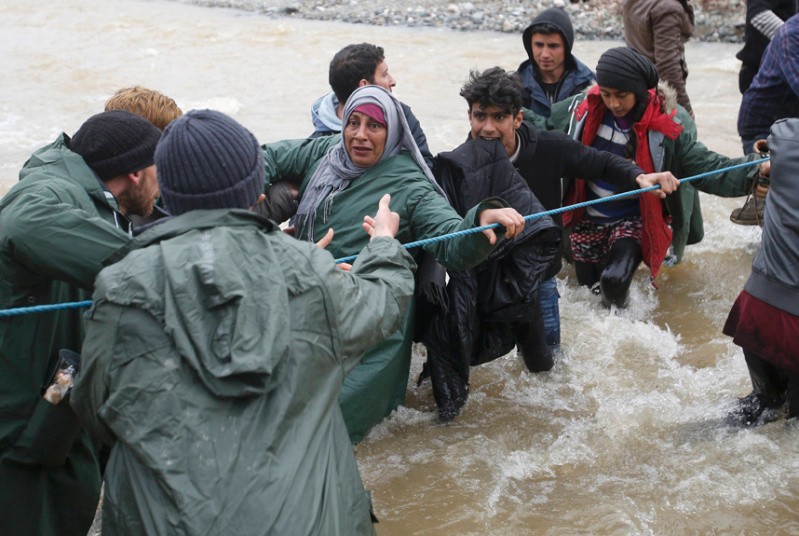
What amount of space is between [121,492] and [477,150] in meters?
2.56

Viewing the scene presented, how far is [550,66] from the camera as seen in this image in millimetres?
5664

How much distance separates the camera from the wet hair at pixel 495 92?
13.9ft

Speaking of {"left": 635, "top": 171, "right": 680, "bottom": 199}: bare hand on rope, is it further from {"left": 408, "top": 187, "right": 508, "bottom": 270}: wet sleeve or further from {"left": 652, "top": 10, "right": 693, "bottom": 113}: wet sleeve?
{"left": 652, "top": 10, "right": 693, "bottom": 113}: wet sleeve

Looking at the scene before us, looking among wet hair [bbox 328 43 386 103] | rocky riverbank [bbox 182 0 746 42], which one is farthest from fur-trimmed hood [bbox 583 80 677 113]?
rocky riverbank [bbox 182 0 746 42]

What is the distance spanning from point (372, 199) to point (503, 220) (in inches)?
31.0

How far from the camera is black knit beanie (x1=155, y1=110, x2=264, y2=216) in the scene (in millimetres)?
2180

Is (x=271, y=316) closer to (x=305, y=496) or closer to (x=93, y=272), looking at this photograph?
(x=305, y=496)

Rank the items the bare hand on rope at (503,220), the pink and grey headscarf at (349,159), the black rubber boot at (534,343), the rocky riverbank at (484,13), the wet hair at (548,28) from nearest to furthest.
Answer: the bare hand on rope at (503,220)
the pink and grey headscarf at (349,159)
the black rubber boot at (534,343)
the wet hair at (548,28)
the rocky riverbank at (484,13)

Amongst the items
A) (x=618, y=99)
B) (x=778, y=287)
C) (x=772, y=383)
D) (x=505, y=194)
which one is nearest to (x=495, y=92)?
(x=505, y=194)

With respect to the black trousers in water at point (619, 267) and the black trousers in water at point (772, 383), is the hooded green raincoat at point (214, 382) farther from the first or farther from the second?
the black trousers in water at point (619, 267)

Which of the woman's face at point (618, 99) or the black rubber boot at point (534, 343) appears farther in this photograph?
the woman's face at point (618, 99)

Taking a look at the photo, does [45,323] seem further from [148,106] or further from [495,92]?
[495,92]

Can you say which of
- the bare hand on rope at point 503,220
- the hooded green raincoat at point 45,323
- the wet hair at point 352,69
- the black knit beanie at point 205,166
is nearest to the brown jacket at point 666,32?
the wet hair at point 352,69

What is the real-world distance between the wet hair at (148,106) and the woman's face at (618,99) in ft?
7.38
